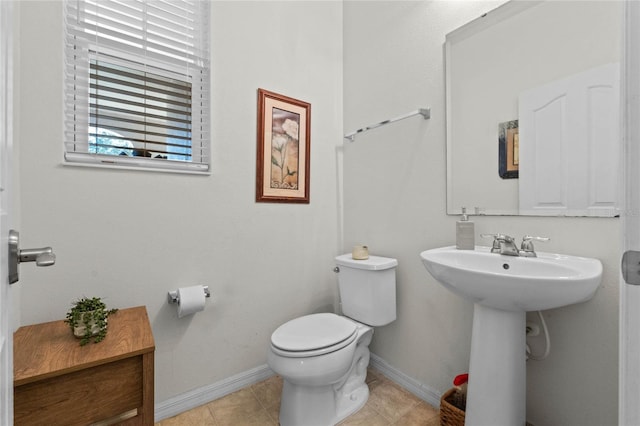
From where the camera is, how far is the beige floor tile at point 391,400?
1.53 metres

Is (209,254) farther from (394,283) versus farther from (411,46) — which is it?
(411,46)

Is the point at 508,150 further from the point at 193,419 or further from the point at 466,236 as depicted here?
the point at 193,419

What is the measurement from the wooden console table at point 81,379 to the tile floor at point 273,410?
590 mm

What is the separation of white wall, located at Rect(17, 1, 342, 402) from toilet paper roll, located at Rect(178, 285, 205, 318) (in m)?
0.09

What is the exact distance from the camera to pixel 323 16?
80.7 inches

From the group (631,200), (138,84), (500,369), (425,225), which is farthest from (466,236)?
(138,84)

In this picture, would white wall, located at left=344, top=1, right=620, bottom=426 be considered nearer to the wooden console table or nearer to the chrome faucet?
the chrome faucet

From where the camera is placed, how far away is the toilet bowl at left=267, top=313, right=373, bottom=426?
4.25 ft

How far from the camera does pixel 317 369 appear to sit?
1.29 meters

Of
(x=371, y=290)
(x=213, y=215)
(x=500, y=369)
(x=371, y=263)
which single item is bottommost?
(x=500, y=369)

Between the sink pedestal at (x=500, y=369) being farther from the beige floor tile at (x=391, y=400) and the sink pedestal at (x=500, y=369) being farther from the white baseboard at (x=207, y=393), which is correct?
the white baseboard at (x=207, y=393)

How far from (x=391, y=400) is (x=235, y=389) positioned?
34.0 inches

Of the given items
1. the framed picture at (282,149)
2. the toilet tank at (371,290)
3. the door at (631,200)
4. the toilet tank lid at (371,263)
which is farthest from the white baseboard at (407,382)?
the door at (631,200)

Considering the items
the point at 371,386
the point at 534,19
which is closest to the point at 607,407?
the point at 371,386
